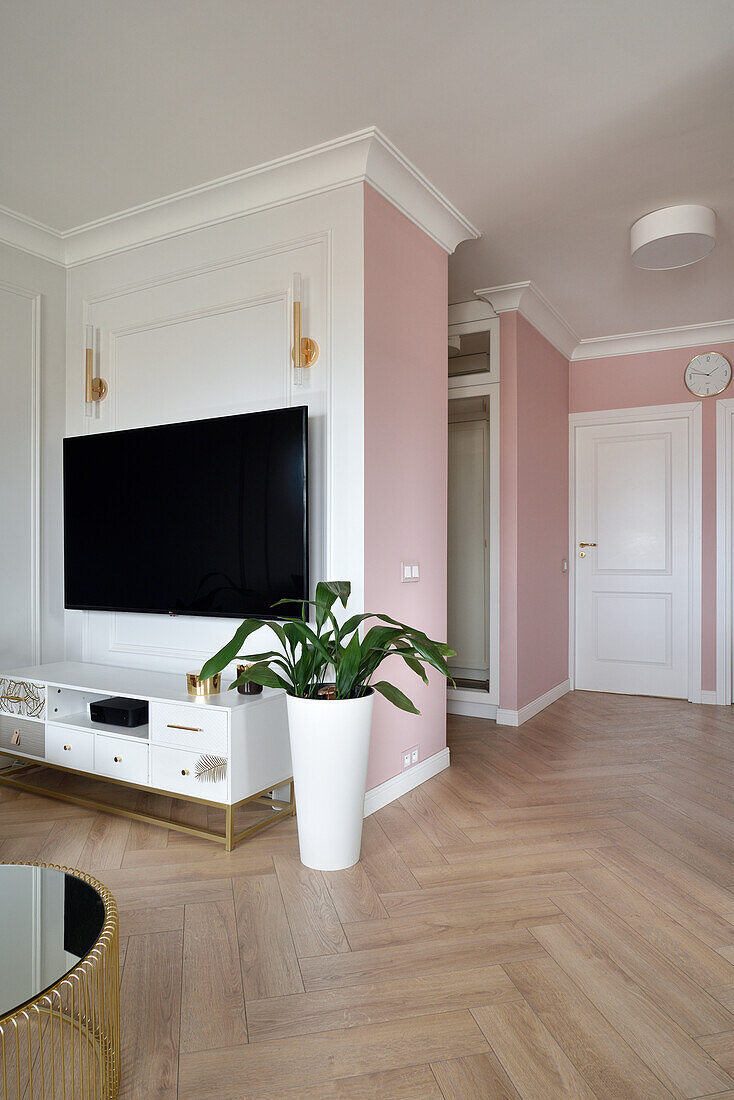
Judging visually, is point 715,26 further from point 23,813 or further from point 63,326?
point 23,813

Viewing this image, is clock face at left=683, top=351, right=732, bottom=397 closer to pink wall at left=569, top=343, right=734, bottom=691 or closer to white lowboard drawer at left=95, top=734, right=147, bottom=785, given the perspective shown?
pink wall at left=569, top=343, right=734, bottom=691

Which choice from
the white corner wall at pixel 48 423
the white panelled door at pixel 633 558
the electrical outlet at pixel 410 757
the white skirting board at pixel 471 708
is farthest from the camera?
the white panelled door at pixel 633 558

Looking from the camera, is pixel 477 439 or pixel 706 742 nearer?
pixel 706 742

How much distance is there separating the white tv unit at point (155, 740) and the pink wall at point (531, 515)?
204cm

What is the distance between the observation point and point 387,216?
3.01 m

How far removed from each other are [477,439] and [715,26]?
2.82 metres

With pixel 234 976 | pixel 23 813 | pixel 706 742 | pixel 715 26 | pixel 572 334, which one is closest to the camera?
pixel 234 976

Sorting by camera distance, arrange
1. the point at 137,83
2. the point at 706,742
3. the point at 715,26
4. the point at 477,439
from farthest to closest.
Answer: the point at 477,439
the point at 706,742
the point at 137,83
the point at 715,26

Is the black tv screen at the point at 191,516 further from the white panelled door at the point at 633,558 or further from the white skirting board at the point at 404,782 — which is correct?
the white panelled door at the point at 633,558

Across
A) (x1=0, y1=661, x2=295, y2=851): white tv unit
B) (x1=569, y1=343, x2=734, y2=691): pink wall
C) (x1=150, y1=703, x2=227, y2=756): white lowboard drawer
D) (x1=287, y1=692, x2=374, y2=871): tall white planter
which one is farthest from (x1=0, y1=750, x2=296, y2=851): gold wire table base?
(x1=569, y1=343, x2=734, y2=691): pink wall

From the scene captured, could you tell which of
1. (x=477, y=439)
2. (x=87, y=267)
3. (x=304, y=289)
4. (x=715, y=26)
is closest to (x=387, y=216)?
(x=304, y=289)

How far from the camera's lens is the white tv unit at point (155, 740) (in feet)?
8.50

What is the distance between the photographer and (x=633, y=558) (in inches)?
210

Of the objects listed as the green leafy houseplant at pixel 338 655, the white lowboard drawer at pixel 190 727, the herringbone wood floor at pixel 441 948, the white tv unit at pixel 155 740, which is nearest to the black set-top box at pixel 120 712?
the white tv unit at pixel 155 740
